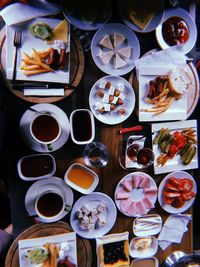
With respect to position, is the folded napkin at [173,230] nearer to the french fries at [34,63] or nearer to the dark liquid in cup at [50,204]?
the dark liquid in cup at [50,204]

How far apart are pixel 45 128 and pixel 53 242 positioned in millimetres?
540

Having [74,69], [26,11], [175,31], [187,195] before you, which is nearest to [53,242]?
[187,195]

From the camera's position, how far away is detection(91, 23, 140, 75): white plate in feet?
4.52

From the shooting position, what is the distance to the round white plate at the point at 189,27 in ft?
4.72

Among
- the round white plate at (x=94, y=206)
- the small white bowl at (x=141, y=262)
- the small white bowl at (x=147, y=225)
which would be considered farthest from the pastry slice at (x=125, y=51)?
the small white bowl at (x=141, y=262)

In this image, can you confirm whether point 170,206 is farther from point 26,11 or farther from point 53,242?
point 26,11

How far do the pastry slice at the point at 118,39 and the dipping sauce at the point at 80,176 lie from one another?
0.60 metres

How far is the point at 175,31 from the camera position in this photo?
4.79ft

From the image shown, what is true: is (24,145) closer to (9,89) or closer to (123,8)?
(9,89)

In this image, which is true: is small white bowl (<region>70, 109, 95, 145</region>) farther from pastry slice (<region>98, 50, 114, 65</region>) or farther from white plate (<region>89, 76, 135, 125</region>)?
pastry slice (<region>98, 50, 114, 65</region>)

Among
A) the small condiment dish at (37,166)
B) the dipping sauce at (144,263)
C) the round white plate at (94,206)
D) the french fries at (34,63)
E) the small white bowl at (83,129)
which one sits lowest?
the dipping sauce at (144,263)

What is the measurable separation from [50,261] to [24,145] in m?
0.56

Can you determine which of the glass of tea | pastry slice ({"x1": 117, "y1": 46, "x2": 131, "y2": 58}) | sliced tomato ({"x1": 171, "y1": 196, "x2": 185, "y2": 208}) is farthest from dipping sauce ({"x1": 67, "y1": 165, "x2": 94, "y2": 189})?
pastry slice ({"x1": 117, "y1": 46, "x2": 131, "y2": 58})

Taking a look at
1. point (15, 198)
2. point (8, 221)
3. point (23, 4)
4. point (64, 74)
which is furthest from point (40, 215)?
point (23, 4)
